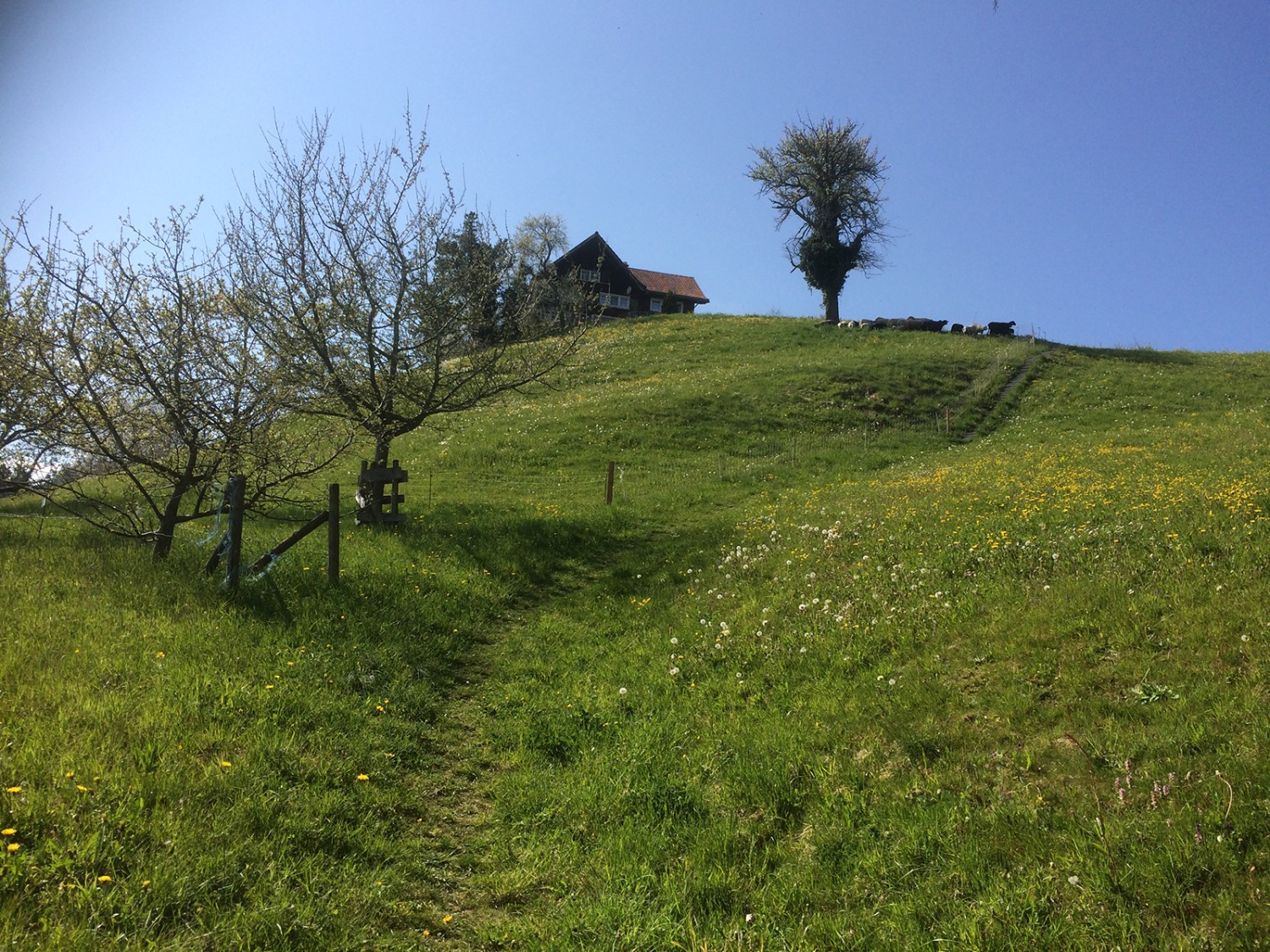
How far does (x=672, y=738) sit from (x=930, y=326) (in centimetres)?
5098

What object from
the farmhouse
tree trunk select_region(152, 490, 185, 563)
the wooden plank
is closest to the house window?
the farmhouse

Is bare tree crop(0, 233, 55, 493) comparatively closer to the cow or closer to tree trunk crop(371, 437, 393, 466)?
tree trunk crop(371, 437, 393, 466)

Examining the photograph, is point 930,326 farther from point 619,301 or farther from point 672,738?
point 672,738

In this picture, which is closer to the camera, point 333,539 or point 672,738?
point 672,738

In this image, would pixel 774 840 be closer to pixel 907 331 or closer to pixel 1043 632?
pixel 1043 632

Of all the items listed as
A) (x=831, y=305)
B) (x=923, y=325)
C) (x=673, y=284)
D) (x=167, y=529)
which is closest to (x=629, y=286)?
(x=673, y=284)

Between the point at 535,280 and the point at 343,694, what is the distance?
12.9m

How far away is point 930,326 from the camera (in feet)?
172

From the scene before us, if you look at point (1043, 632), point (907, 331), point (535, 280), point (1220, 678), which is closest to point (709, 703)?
point (1043, 632)

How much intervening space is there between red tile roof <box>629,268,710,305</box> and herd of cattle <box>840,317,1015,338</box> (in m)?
32.9

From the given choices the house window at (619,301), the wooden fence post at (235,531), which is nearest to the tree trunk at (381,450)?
the wooden fence post at (235,531)

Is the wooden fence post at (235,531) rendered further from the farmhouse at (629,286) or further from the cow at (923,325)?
the farmhouse at (629,286)

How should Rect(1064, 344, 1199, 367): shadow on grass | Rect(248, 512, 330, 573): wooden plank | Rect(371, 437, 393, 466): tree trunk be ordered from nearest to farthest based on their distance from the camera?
Rect(248, 512, 330, 573): wooden plank → Rect(371, 437, 393, 466): tree trunk → Rect(1064, 344, 1199, 367): shadow on grass

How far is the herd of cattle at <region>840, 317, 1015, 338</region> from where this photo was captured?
50656mm
